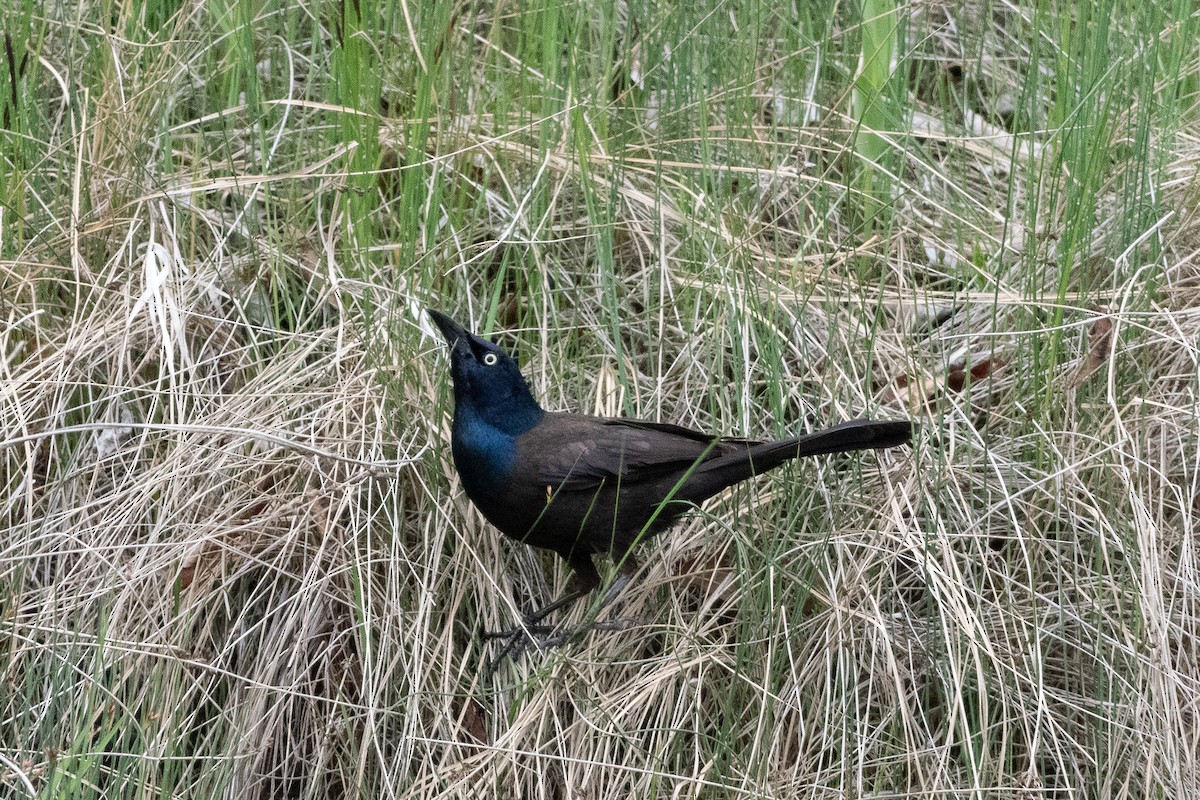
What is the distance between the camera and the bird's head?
7.99ft

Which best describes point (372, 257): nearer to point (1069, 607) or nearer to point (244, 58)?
point (244, 58)

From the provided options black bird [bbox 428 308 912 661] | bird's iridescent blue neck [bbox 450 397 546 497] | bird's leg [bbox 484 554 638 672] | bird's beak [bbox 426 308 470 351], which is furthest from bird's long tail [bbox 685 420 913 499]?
bird's beak [bbox 426 308 470 351]

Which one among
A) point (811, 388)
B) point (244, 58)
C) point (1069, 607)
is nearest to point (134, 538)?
point (244, 58)

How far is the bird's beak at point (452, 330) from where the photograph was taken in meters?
2.43

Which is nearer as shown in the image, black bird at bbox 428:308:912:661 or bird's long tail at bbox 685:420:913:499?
bird's long tail at bbox 685:420:913:499

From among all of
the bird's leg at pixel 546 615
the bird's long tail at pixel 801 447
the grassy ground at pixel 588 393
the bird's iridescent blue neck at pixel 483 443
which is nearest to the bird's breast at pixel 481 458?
the bird's iridescent blue neck at pixel 483 443

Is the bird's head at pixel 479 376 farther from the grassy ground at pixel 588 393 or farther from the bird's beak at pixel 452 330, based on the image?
the grassy ground at pixel 588 393

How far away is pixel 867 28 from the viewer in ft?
9.43

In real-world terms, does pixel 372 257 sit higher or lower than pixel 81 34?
lower

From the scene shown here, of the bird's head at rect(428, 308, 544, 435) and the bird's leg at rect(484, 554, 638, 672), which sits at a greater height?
the bird's head at rect(428, 308, 544, 435)

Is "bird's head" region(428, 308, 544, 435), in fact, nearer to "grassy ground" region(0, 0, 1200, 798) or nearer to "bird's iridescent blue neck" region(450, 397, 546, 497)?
"bird's iridescent blue neck" region(450, 397, 546, 497)

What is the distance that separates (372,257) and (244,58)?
58 centimetres

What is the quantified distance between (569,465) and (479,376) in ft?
0.84

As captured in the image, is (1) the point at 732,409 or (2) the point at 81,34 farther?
(2) the point at 81,34
